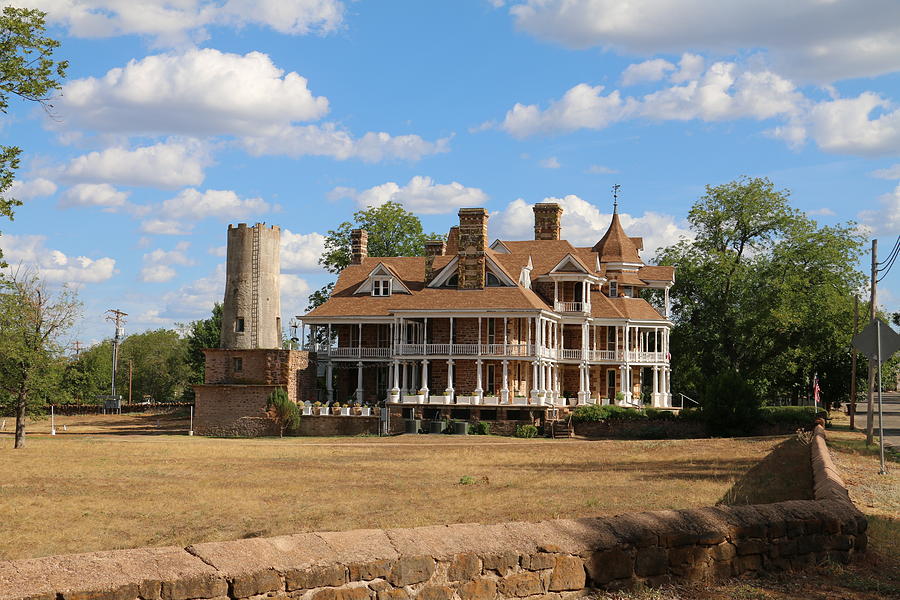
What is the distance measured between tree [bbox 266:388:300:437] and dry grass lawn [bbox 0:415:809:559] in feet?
45.4

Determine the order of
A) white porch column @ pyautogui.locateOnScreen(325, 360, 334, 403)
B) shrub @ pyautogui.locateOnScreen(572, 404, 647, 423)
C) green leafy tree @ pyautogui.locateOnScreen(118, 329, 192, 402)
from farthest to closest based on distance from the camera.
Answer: green leafy tree @ pyautogui.locateOnScreen(118, 329, 192, 402) < white porch column @ pyautogui.locateOnScreen(325, 360, 334, 403) < shrub @ pyautogui.locateOnScreen(572, 404, 647, 423)

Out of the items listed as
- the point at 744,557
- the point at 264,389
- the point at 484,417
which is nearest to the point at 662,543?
the point at 744,557

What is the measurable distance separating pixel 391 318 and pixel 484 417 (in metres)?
8.64

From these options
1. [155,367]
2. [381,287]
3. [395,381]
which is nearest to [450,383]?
[395,381]

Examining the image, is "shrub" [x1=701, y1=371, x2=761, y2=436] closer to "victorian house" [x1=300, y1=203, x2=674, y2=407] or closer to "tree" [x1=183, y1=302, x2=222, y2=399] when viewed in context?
"victorian house" [x1=300, y1=203, x2=674, y2=407]

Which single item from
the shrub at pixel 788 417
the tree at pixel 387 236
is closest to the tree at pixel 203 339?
the tree at pixel 387 236

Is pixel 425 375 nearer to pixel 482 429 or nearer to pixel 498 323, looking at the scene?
pixel 498 323

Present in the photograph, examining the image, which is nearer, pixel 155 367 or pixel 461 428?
pixel 461 428

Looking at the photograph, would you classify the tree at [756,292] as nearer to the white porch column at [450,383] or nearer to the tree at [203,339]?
the white porch column at [450,383]

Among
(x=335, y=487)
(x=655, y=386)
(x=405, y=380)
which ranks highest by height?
(x=405, y=380)

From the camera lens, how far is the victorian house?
166ft

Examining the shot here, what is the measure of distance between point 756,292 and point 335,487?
145 feet

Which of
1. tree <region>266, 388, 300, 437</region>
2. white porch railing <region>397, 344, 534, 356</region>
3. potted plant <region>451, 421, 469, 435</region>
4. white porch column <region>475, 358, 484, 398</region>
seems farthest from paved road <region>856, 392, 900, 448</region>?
tree <region>266, 388, 300, 437</region>

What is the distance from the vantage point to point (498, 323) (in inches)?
2032
